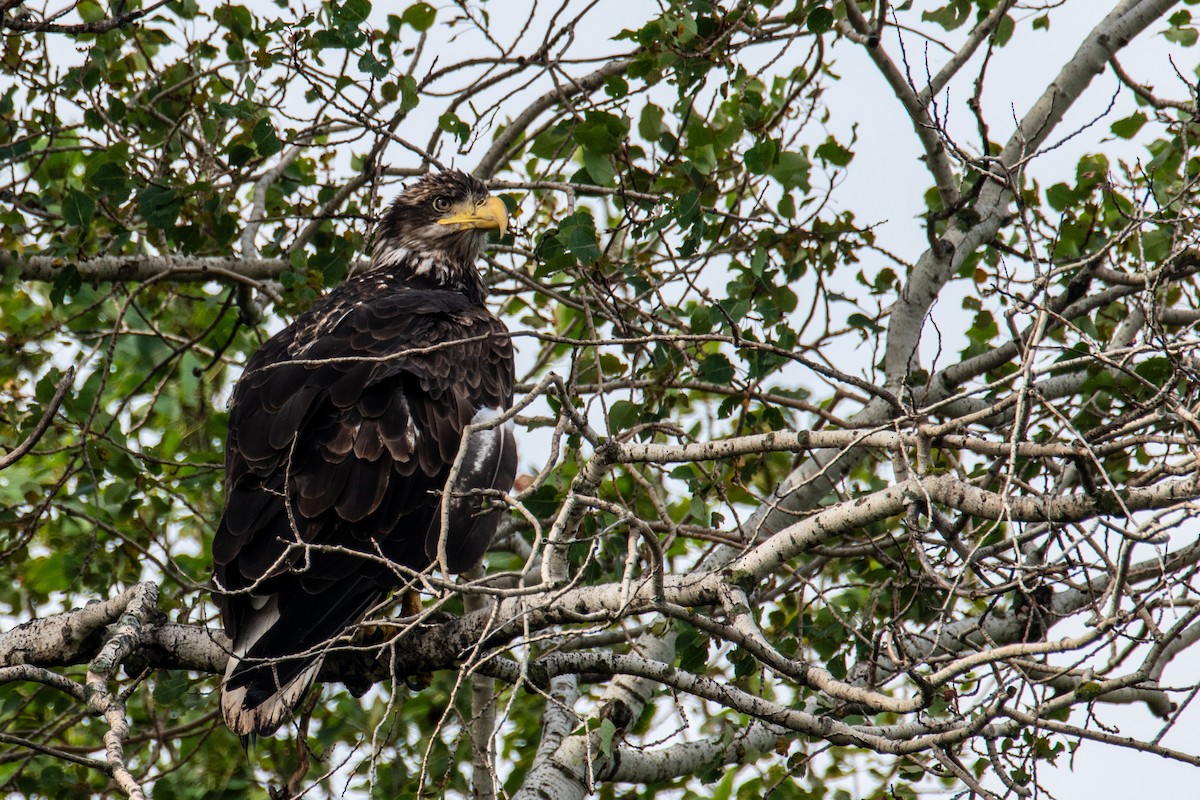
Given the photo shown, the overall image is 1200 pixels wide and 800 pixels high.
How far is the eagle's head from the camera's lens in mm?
6105

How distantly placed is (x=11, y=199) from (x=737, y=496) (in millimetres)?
3612

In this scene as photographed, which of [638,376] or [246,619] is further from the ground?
[638,376]

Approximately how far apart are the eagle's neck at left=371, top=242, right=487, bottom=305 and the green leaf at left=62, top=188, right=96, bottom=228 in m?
1.49

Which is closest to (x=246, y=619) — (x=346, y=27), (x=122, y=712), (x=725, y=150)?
(x=122, y=712)

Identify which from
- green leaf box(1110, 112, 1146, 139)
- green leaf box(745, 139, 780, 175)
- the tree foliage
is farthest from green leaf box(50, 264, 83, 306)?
green leaf box(1110, 112, 1146, 139)

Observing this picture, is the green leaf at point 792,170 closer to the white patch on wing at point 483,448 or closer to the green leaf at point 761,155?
the green leaf at point 761,155

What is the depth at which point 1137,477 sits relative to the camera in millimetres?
3977

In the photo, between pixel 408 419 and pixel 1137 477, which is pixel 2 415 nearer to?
pixel 408 419

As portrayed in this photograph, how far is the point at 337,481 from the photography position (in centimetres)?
430

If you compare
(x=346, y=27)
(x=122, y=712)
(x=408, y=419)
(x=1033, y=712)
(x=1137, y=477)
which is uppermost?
(x=346, y=27)

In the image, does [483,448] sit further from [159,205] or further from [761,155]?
[159,205]

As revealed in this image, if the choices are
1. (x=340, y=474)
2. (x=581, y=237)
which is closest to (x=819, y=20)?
(x=581, y=237)

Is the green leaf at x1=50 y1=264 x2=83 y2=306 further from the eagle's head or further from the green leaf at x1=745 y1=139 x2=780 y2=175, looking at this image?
A: the green leaf at x1=745 y1=139 x2=780 y2=175

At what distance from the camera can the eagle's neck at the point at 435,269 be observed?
6.20m
